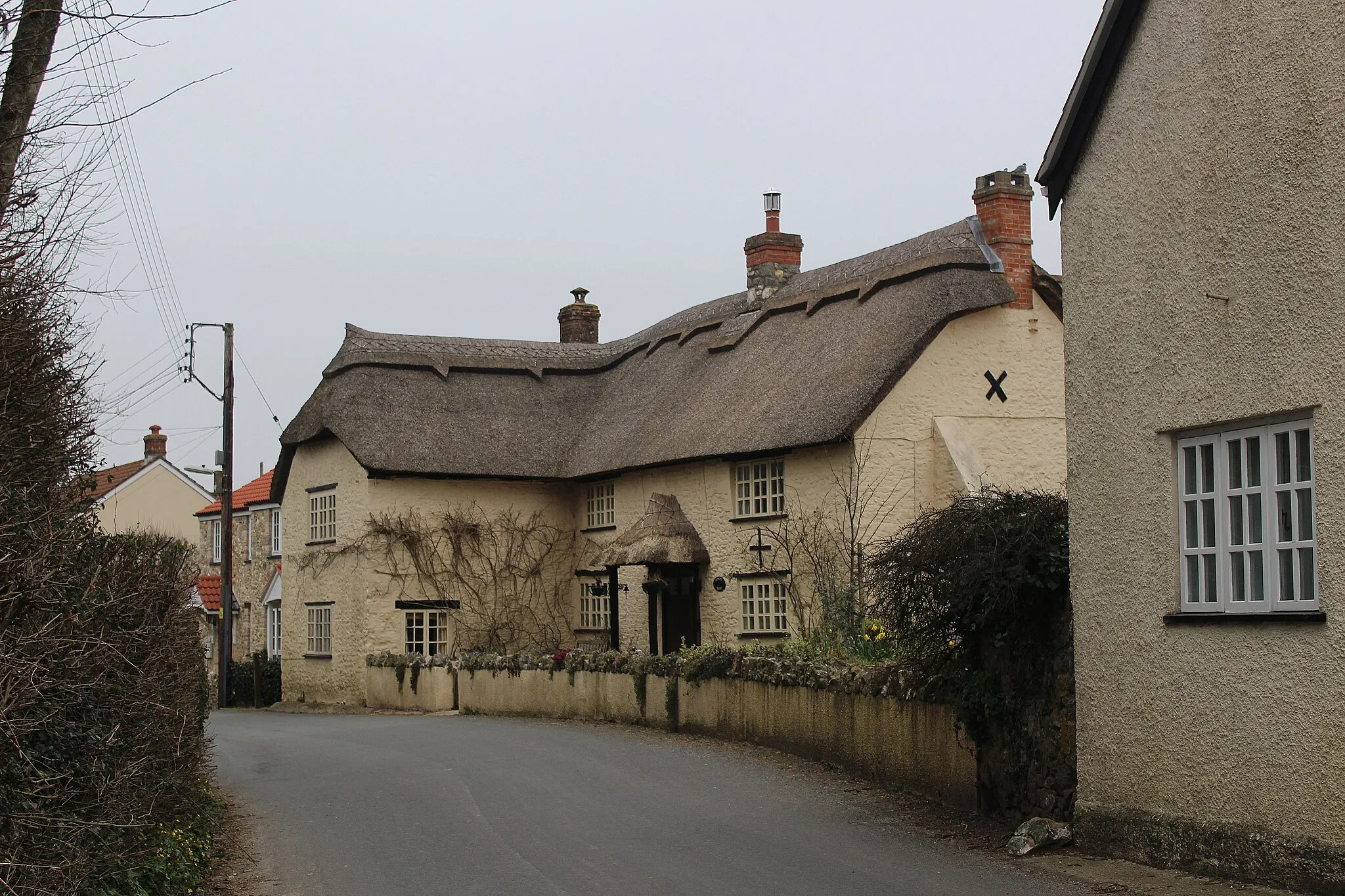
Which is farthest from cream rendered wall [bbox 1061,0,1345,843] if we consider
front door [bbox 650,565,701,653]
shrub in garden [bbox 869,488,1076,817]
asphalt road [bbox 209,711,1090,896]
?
front door [bbox 650,565,701,653]

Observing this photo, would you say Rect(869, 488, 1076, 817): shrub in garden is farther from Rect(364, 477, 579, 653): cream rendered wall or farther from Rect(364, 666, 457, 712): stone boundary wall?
Rect(364, 477, 579, 653): cream rendered wall

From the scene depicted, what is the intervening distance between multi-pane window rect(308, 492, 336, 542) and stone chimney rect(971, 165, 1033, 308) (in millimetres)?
15827

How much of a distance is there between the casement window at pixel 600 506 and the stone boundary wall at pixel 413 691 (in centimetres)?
529

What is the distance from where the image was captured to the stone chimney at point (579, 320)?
40.1 metres

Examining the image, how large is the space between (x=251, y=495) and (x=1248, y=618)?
3820 centimetres

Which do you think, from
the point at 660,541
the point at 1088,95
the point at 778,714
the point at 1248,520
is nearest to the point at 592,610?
the point at 660,541

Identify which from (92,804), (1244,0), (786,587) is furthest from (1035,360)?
(92,804)

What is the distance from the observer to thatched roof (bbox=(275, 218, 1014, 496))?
24562mm

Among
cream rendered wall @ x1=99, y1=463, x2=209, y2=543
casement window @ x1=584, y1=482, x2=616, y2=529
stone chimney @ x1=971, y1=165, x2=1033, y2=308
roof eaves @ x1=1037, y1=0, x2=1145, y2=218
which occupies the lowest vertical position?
casement window @ x1=584, y1=482, x2=616, y2=529

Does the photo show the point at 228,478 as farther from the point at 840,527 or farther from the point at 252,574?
the point at 840,527

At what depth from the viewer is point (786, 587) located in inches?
968

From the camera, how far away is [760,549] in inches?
998

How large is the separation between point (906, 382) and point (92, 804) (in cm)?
1844

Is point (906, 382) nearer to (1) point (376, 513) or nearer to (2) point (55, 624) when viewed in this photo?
(1) point (376, 513)
